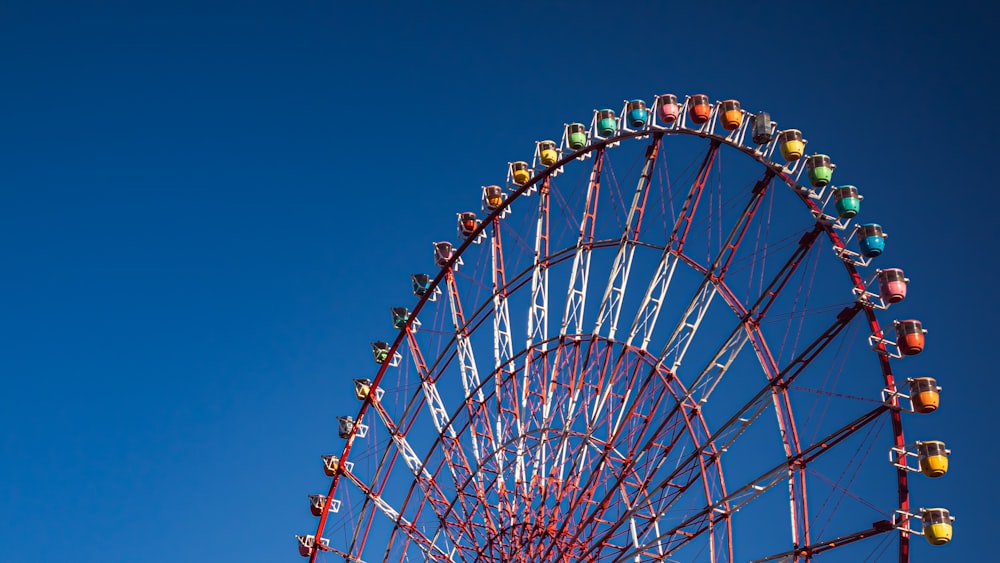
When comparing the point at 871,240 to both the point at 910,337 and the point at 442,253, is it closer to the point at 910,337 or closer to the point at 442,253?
the point at 910,337

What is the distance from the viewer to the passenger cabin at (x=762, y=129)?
125 ft

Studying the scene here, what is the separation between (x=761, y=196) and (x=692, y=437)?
6783 mm

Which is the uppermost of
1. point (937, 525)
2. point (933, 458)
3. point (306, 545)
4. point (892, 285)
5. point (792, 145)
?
point (792, 145)

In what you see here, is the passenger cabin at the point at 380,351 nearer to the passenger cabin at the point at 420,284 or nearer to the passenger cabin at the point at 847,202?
the passenger cabin at the point at 420,284

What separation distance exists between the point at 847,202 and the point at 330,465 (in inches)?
823

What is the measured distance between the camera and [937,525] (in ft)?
105

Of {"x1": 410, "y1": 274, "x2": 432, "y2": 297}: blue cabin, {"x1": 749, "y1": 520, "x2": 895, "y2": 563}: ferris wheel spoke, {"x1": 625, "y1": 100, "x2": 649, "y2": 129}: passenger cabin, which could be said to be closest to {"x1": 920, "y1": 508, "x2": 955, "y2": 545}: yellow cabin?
{"x1": 749, "y1": 520, "x2": 895, "y2": 563}: ferris wheel spoke

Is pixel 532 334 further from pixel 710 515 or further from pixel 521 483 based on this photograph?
pixel 710 515

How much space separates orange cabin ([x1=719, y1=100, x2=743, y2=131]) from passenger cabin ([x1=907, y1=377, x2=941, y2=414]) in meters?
9.61

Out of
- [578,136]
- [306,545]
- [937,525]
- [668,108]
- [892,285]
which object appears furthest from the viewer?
[306,545]

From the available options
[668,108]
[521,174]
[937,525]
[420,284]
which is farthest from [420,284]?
[937,525]

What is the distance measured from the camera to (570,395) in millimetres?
41656

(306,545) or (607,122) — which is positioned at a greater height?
(607,122)

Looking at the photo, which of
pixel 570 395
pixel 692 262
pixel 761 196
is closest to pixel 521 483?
pixel 570 395
